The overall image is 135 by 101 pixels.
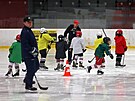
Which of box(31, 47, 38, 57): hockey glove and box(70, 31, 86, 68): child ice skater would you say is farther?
box(70, 31, 86, 68): child ice skater

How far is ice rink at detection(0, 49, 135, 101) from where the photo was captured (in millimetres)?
8133

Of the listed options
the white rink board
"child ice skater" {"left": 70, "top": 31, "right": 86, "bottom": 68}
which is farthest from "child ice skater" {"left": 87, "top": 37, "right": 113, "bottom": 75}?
the white rink board

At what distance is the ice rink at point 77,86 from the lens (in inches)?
320

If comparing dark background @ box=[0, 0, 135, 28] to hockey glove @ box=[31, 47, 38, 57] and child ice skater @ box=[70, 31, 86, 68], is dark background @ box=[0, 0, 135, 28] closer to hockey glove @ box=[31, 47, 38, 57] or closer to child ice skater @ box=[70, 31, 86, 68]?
child ice skater @ box=[70, 31, 86, 68]

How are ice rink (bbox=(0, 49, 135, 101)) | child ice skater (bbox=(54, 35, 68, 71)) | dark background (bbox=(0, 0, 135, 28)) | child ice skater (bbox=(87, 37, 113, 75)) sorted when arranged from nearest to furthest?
ice rink (bbox=(0, 49, 135, 101)) < child ice skater (bbox=(87, 37, 113, 75)) < child ice skater (bbox=(54, 35, 68, 71)) < dark background (bbox=(0, 0, 135, 28))

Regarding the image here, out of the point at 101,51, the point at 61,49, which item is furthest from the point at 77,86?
the point at 61,49

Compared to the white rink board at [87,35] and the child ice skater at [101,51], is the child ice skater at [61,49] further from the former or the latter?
the white rink board at [87,35]

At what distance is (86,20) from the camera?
22.2 meters

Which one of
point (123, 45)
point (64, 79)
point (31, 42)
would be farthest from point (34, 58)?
point (123, 45)

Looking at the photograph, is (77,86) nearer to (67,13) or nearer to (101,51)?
(101,51)

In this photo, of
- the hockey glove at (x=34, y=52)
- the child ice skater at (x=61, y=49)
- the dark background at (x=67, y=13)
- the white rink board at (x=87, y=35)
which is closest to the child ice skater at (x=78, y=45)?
the child ice skater at (x=61, y=49)

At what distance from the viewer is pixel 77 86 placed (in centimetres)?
948

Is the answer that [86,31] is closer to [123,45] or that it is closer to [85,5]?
[85,5]

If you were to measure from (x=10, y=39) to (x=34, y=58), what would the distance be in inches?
493
